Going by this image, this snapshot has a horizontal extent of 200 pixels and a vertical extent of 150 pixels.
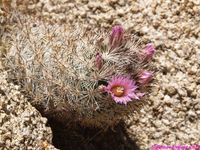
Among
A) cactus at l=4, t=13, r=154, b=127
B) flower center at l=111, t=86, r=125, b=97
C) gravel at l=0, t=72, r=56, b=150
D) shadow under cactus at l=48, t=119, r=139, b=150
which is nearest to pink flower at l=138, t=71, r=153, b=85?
cactus at l=4, t=13, r=154, b=127

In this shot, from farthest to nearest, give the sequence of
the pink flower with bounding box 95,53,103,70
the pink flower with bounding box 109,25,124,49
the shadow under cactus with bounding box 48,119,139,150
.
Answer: the shadow under cactus with bounding box 48,119,139,150
the pink flower with bounding box 109,25,124,49
the pink flower with bounding box 95,53,103,70

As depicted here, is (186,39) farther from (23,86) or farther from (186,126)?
(23,86)

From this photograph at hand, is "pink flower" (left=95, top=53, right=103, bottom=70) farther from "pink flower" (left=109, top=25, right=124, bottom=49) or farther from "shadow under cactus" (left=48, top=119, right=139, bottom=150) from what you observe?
"shadow under cactus" (left=48, top=119, right=139, bottom=150)

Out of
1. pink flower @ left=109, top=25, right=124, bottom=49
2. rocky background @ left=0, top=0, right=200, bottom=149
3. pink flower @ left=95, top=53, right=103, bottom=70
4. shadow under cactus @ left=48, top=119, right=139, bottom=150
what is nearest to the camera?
pink flower @ left=95, top=53, right=103, bottom=70

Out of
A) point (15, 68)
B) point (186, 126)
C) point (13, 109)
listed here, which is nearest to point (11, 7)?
point (15, 68)

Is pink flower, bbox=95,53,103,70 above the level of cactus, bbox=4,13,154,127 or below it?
above

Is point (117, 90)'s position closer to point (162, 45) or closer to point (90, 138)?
point (90, 138)

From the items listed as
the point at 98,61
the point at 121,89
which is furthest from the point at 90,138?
the point at 98,61

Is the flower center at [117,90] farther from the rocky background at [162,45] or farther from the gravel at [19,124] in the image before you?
the rocky background at [162,45]
